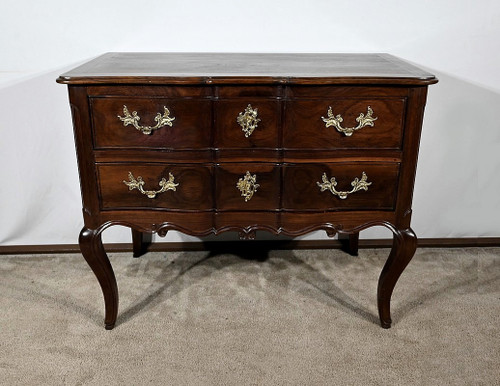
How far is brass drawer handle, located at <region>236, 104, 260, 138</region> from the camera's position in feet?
4.81

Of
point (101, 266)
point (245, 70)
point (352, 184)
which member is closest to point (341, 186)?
point (352, 184)

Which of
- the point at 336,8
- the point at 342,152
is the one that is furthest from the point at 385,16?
the point at 342,152

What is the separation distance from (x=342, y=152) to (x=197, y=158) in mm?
443

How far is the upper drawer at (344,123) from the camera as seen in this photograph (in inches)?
58.0

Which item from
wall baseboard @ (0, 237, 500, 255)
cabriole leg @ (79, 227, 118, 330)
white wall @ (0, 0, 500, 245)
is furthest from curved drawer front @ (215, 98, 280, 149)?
wall baseboard @ (0, 237, 500, 255)

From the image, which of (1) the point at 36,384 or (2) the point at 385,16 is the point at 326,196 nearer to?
(2) the point at 385,16

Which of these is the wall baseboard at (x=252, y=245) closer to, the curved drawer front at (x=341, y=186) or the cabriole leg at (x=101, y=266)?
the cabriole leg at (x=101, y=266)

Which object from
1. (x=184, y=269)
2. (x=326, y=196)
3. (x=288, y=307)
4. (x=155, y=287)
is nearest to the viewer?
(x=326, y=196)

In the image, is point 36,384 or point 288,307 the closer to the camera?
point 36,384

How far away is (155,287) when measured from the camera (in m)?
2.04

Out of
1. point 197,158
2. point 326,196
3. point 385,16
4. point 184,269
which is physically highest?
point 385,16

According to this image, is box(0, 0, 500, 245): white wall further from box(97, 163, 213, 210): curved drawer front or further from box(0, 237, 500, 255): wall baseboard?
box(97, 163, 213, 210): curved drawer front

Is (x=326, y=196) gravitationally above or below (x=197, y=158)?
below

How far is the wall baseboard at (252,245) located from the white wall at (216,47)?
0.46 ft
